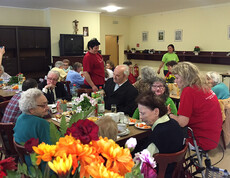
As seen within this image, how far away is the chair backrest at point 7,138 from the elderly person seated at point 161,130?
1.37 meters

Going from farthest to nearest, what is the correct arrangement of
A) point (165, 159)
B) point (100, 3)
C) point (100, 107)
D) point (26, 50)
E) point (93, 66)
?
point (26, 50), point (100, 3), point (93, 66), point (100, 107), point (165, 159)

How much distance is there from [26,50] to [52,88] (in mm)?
5823

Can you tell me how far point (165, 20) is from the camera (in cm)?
1002

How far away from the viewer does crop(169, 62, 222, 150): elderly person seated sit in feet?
8.71

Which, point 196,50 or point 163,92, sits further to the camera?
point 196,50

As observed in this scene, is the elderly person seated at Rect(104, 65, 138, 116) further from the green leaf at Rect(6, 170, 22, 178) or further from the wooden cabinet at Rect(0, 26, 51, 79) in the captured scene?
the wooden cabinet at Rect(0, 26, 51, 79)

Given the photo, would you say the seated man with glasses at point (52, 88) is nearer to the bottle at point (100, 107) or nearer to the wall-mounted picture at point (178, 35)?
the bottle at point (100, 107)

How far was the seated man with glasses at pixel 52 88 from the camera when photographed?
388 cm

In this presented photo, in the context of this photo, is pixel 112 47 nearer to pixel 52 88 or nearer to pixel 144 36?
pixel 144 36

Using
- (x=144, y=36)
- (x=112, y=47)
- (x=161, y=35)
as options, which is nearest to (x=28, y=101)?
(x=161, y=35)

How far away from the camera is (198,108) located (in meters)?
2.67

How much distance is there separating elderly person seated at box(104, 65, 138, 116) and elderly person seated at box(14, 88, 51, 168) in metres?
1.43

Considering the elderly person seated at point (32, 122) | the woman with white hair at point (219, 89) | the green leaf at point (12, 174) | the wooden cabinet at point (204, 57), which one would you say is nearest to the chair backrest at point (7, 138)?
the elderly person seated at point (32, 122)

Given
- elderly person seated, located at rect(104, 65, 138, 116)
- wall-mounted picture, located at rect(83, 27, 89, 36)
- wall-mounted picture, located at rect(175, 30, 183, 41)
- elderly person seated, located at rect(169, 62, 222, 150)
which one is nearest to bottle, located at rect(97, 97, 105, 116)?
elderly person seated, located at rect(104, 65, 138, 116)
